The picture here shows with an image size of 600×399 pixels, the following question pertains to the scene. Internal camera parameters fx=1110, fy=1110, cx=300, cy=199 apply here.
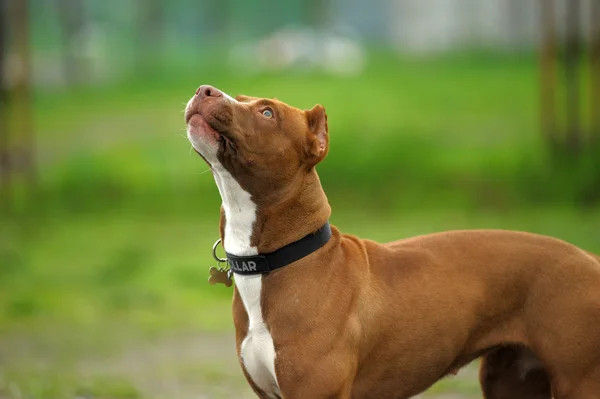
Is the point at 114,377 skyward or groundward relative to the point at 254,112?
groundward

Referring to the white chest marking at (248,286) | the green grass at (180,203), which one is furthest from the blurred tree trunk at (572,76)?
the white chest marking at (248,286)

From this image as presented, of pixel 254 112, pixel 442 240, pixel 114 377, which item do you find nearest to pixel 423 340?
pixel 442 240

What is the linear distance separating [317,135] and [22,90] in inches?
423

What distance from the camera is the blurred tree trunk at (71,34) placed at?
23.5 m

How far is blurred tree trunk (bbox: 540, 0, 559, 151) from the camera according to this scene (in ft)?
46.5

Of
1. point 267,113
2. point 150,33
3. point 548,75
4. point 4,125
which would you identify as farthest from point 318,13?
point 267,113

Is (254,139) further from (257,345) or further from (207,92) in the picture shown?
(257,345)

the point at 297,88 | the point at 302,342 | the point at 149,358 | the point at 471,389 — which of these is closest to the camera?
the point at 302,342

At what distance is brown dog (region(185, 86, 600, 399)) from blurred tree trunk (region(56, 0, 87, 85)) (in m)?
18.9

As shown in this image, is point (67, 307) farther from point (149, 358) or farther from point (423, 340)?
point (423, 340)

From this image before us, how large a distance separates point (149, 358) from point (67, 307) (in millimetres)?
2086

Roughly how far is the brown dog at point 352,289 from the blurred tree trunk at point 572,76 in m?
9.34

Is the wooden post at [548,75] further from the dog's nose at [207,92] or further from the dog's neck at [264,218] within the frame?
the dog's nose at [207,92]

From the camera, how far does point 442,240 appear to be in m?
5.20
